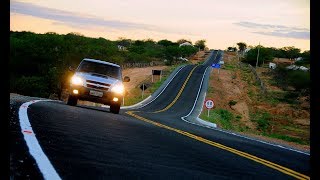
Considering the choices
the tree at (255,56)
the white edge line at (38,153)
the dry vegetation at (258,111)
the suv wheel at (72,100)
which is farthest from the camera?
the tree at (255,56)

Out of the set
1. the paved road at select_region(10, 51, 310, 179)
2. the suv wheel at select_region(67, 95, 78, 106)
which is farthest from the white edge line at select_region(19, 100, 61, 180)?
the suv wheel at select_region(67, 95, 78, 106)

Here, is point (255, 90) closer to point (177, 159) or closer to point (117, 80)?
point (117, 80)

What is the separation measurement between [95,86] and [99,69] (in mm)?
1085

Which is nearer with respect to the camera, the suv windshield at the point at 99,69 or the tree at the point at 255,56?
the suv windshield at the point at 99,69

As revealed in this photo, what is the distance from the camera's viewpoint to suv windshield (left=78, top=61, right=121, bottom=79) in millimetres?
19109

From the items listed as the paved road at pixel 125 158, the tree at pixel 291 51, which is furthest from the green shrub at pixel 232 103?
the tree at pixel 291 51

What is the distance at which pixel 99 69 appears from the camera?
19.3 m

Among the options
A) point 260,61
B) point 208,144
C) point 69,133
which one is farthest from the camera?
point 260,61

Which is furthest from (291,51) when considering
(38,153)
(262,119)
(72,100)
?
(38,153)

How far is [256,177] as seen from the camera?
703 cm

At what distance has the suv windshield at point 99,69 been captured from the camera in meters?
19.1

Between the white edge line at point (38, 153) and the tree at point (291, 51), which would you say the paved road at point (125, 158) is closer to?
the white edge line at point (38, 153)

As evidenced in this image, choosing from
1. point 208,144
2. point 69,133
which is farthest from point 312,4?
point 208,144

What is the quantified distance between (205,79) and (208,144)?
68900 mm
